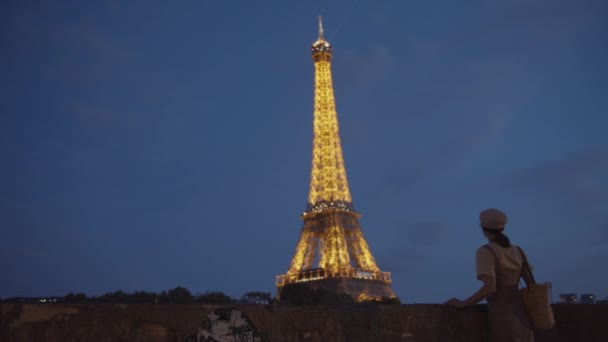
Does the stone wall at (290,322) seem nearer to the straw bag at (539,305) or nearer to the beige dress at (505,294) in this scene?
the beige dress at (505,294)

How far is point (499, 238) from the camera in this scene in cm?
529

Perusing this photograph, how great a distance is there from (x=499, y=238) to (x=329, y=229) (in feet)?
176

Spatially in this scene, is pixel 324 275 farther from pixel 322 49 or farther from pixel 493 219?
pixel 493 219

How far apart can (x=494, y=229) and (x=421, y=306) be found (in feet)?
3.56

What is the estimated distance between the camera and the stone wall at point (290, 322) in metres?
4.48

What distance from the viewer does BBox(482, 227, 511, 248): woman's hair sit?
17.2 ft

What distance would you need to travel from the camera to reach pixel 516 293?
203 inches

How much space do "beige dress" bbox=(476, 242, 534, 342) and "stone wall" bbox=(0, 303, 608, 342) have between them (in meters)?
0.75

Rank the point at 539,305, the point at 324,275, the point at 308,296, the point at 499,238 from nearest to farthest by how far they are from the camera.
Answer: the point at 539,305
the point at 499,238
the point at 308,296
the point at 324,275

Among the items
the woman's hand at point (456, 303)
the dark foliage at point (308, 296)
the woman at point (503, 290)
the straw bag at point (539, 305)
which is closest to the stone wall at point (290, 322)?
the woman's hand at point (456, 303)

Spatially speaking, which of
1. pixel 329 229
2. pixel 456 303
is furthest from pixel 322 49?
pixel 456 303

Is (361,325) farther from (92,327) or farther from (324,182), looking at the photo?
(324,182)

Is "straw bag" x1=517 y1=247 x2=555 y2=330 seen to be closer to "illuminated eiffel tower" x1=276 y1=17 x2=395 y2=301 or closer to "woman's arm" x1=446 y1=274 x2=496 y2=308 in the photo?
"woman's arm" x1=446 y1=274 x2=496 y2=308

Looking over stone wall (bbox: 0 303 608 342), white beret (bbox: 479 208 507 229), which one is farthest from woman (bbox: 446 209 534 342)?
stone wall (bbox: 0 303 608 342)
